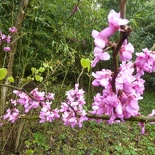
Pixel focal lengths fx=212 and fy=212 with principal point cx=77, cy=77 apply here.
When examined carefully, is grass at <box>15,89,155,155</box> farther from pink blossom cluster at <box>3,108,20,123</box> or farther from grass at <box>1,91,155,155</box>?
pink blossom cluster at <box>3,108,20,123</box>

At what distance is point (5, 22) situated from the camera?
2.94 meters

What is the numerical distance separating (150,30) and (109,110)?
7332 millimetres

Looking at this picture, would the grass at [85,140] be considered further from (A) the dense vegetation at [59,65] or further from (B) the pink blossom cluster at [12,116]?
(B) the pink blossom cluster at [12,116]

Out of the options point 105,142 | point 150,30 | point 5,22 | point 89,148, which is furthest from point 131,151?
point 150,30

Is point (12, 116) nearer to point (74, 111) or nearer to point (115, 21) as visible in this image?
point (74, 111)

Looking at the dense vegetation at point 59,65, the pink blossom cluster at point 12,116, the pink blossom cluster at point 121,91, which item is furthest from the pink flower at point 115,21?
the dense vegetation at point 59,65

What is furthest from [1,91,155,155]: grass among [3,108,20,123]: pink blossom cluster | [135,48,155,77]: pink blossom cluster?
[135,48,155,77]: pink blossom cluster

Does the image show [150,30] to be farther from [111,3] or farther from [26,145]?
[26,145]

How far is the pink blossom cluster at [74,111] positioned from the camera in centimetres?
116

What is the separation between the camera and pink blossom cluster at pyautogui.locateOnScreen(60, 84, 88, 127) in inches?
45.8

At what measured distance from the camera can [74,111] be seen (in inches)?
43.5

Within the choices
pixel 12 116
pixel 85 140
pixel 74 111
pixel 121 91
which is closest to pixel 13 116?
pixel 12 116

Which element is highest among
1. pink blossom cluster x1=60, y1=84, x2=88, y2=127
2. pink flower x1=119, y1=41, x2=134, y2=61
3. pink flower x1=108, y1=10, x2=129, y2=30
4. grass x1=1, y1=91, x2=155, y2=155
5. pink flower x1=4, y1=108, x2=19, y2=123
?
pink flower x1=108, y1=10, x2=129, y2=30

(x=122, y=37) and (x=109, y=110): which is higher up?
(x=122, y=37)
